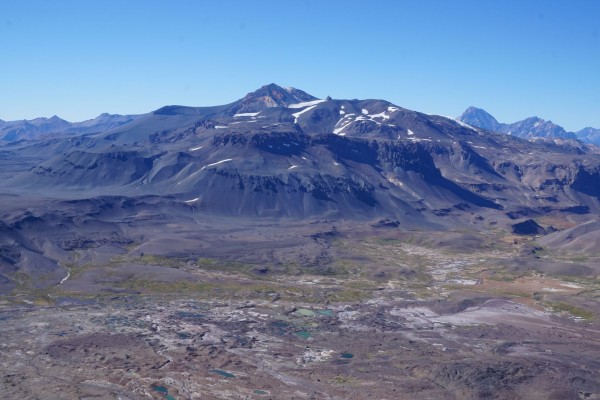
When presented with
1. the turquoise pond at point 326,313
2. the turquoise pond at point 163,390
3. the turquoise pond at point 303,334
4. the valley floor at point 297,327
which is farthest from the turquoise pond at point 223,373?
the turquoise pond at point 326,313

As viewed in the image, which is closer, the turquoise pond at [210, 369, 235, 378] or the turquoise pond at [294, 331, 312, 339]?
the turquoise pond at [210, 369, 235, 378]

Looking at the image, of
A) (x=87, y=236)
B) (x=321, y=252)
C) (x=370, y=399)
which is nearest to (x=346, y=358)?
(x=370, y=399)

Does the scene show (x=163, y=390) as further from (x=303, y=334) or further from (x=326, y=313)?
(x=326, y=313)

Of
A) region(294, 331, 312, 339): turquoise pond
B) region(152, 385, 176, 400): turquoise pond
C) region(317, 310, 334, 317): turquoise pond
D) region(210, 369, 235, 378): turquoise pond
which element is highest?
region(317, 310, 334, 317): turquoise pond

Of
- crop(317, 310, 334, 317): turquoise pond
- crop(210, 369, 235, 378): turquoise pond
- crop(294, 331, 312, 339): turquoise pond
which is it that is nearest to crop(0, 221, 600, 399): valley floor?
crop(210, 369, 235, 378): turquoise pond

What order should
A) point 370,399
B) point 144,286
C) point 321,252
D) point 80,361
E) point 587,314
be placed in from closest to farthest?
point 370,399
point 80,361
point 587,314
point 144,286
point 321,252

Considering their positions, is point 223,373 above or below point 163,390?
above

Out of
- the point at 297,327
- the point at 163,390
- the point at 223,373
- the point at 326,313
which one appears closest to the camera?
the point at 163,390

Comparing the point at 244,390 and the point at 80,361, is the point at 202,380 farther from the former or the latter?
the point at 80,361

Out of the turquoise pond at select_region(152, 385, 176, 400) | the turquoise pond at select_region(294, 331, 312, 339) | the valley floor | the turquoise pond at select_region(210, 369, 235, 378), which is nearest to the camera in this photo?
the turquoise pond at select_region(152, 385, 176, 400)

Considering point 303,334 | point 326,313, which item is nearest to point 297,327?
point 303,334

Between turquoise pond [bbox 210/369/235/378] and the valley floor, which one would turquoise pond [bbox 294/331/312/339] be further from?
turquoise pond [bbox 210/369/235/378]
